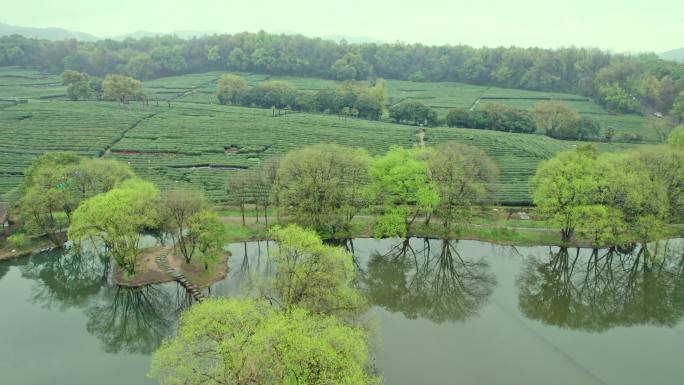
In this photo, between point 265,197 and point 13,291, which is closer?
point 13,291

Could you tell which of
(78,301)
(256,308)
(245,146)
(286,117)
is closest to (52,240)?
(78,301)

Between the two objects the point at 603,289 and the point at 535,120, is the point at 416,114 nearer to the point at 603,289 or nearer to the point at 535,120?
the point at 535,120

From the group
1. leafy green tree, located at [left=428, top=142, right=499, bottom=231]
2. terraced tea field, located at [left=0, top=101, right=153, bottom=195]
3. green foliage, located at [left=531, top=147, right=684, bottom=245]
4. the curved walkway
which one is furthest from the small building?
green foliage, located at [left=531, top=147, right=684, bottom=245]

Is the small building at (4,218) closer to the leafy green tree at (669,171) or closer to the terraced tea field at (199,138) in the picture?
the terraced tea field at (199,138)

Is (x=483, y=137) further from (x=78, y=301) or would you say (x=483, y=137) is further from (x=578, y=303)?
(x=78, y=301)

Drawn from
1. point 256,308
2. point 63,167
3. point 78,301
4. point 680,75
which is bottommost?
point 78,301

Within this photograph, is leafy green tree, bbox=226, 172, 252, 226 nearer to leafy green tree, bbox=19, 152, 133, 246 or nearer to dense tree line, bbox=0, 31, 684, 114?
leafy green tree, bbox=19, 152, 133, 246
